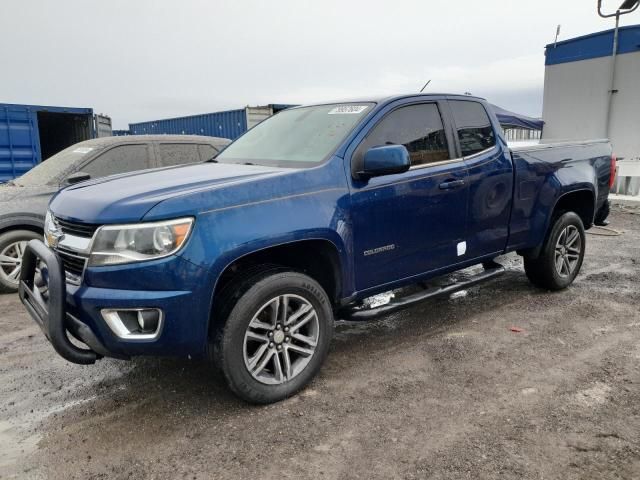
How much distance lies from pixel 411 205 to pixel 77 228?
2208 mm

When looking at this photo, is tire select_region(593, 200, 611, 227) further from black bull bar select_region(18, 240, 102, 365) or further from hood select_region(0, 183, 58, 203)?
hood select_region(0, 183, 58, 203)

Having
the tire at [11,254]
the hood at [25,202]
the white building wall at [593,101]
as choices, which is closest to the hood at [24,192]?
the hood at [25,202]

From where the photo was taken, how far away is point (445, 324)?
14.9 ft

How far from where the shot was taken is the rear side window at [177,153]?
6.43 metres

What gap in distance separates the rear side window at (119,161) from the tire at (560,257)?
15.0 feet

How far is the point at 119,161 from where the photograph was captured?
616cm

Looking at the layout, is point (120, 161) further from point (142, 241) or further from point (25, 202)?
point (142, 241)

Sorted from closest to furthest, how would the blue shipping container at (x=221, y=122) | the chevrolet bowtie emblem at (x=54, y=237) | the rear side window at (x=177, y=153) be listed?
1. the chevrolet bowtie emblem at (x=54, y=237)
2. the rear side window at (x=177, y=153)
3. the blue shipping container at (x=221, y=122)

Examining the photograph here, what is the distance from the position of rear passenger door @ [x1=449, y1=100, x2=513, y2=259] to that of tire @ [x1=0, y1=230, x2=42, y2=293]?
15.1ft

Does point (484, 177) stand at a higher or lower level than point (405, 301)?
higher

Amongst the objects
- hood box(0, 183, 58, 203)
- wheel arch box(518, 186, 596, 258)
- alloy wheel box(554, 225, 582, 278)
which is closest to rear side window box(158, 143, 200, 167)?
hood box(0, 183, 58, 203)

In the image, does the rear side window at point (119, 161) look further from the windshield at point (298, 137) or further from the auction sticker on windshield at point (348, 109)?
the auction sticker on windshield at point (348, 109)

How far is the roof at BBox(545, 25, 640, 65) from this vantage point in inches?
596

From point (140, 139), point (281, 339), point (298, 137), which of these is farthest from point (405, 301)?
point (140, 139)
